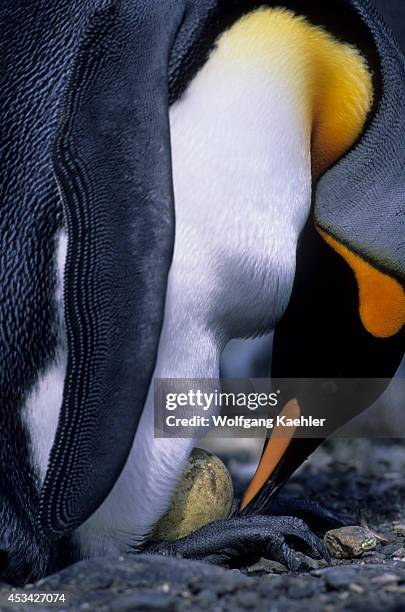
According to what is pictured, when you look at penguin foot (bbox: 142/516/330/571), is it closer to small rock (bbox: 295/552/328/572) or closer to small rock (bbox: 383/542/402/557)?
small rock (bbox: 295/552/328/572)

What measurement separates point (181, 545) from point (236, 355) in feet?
5.85

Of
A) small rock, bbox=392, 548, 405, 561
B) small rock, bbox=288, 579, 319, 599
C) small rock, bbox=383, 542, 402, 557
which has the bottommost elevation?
small rock, bbox=383, 542, 402, 557

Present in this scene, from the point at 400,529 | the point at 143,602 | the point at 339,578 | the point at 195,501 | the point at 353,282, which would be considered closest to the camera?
the point at 143,602

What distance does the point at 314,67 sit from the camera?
1.68 m

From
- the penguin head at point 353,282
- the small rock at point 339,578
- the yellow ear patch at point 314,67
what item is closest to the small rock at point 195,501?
the penguin head at point 353,282

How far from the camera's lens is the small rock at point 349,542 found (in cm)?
173

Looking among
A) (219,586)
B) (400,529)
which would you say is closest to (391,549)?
(400,529)

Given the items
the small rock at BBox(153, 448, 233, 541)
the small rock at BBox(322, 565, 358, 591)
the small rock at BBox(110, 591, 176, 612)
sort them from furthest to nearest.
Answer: the small rock at BBox(153, 448, 233, 541) < the small rock at BBox(322, 565, 358, 591) < the small rock at BBox(110, 591, 176, 612)

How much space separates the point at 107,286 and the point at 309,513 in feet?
2.80

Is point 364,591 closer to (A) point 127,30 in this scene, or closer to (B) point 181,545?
(B) point 181,545

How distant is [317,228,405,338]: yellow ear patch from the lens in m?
1.74

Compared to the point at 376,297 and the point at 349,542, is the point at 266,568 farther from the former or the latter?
the point at 376,297

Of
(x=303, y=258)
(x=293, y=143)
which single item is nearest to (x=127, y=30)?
(x=293, y=143)

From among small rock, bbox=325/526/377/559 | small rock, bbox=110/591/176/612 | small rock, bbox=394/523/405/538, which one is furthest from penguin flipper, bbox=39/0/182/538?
small rock, bbox=394/523/405/538
